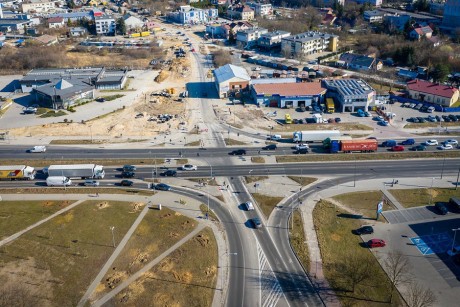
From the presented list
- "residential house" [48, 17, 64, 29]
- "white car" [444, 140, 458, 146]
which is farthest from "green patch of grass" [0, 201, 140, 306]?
"residential house" [48, 17, 64, 29]

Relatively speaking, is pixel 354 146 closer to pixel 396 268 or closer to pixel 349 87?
pixel 349 87

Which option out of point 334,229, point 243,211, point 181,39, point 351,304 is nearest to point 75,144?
point 243,211

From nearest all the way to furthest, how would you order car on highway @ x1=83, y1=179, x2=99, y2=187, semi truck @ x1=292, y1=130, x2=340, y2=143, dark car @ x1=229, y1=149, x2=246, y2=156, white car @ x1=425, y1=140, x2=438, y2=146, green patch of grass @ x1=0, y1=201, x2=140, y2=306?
green patch of grass @ x1=0, y1=201, x2=140, y2=306 < car on highway @ x1=83, y1=179, x2=99, y2=187 < dark car @ x1=229, y1=149, x2=246, y2=156 < white car @ x1=425, y1=140, x2=438, y2=146 < semi truck @ x1=292, y1=130, x2=340, y2=143

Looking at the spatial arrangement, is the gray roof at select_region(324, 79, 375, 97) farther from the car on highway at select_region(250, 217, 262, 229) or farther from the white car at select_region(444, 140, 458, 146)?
the car on highway at select_region(250, 217, 262, 229)

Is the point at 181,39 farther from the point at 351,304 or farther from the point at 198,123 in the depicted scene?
the point at 351,304

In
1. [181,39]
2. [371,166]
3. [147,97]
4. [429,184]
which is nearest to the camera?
[429,184]

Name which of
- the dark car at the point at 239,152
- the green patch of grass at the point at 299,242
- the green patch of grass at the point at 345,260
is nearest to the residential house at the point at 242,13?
the dark car at the point at 239,152
